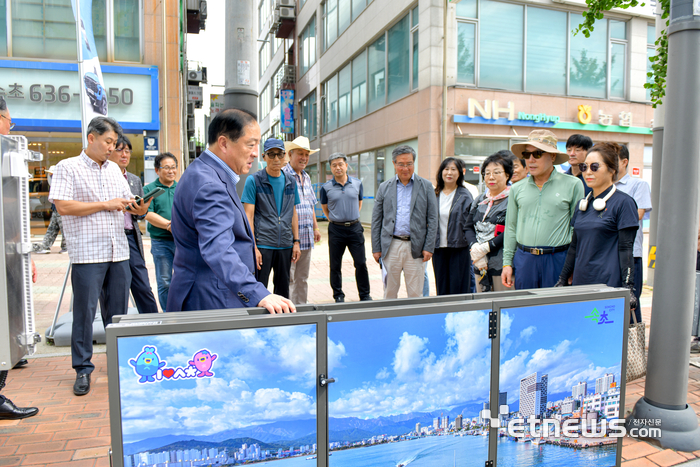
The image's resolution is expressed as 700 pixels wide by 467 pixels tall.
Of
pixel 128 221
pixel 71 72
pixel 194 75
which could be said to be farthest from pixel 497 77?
pixel 194 75

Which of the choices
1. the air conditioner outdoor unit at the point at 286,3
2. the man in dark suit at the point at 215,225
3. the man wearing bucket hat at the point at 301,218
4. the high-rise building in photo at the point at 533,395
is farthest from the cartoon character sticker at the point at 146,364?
A: the air conditioner outdoor unit at the point at 286,3

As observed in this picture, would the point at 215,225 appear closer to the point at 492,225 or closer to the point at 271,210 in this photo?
the point at 271,210

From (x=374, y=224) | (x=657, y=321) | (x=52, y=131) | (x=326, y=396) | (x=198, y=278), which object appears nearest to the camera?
(x=326, y=396)

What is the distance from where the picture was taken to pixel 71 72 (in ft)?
44.2

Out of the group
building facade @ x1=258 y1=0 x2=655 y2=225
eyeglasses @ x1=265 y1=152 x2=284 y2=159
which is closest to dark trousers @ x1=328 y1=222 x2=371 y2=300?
eyeglasses @ x1=265 y1=152 x2=284 y2=159

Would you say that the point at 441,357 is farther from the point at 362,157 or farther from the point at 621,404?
the point at 362,157

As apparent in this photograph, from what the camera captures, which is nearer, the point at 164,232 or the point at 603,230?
the point at 603,230

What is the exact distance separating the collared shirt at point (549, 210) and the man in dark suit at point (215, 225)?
2.48m

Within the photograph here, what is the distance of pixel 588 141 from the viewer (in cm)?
485

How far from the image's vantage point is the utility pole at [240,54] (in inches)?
189

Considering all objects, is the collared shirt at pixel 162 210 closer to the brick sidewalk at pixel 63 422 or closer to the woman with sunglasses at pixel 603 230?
the brick sidewalk at pixel 63 422

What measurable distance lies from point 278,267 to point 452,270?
1.99 m

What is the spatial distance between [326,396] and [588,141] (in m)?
4.08

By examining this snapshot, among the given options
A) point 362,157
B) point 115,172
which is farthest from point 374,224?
point 362,157
